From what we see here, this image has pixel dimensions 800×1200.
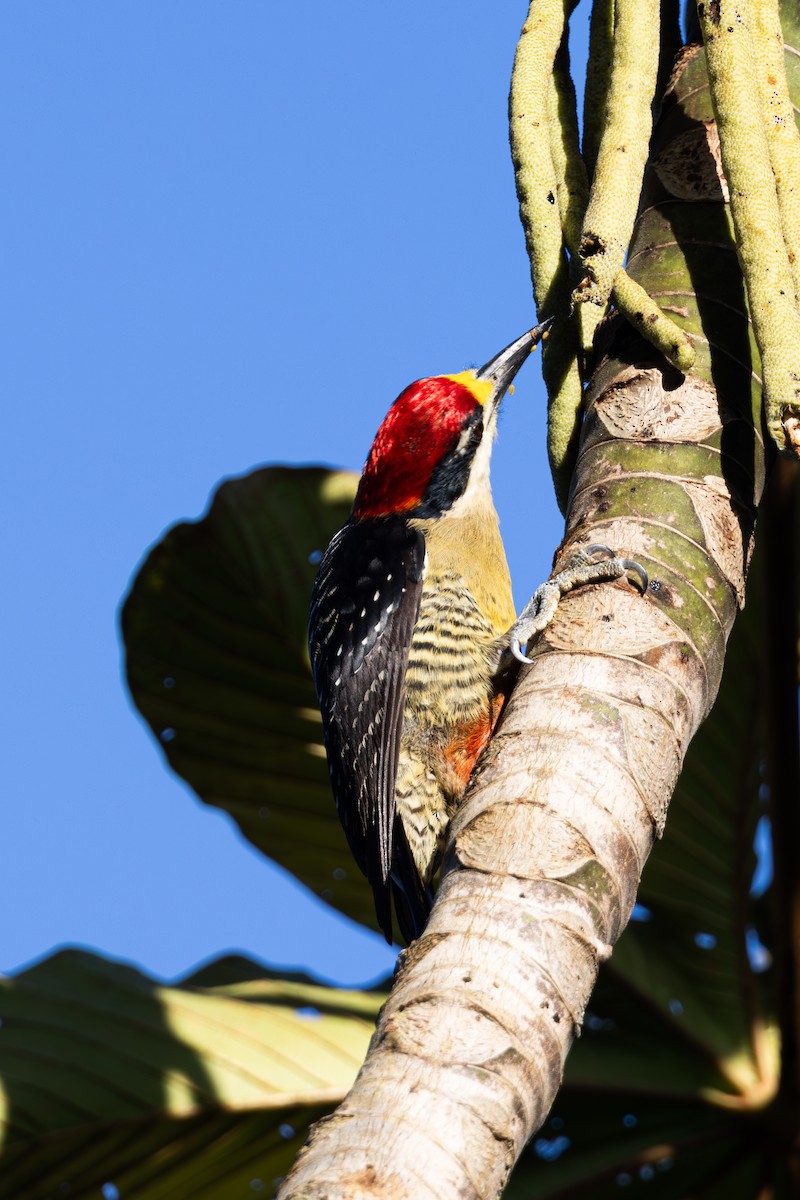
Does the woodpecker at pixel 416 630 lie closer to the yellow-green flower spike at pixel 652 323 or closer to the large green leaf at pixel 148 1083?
the large green leaf at pixel 148 1083

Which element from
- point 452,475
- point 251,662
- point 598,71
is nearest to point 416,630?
point 452,475

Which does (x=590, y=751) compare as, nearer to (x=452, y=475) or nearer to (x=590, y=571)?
(x=590, y=571)

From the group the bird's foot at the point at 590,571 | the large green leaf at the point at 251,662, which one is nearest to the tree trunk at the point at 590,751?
the bird's foot at the point at 590,571

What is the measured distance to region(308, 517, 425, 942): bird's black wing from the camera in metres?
3.14

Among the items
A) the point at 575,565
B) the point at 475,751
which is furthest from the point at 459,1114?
the point at 475,751

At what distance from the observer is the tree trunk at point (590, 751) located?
4.80 feet

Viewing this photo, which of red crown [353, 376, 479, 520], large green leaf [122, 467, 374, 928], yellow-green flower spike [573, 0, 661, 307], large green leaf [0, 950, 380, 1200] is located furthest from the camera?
large green leaf [122, 467, 374, 928]

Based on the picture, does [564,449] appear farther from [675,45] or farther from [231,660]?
[231,660]

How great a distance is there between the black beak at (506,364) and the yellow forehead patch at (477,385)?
13 millimetres

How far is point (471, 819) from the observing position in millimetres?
1829

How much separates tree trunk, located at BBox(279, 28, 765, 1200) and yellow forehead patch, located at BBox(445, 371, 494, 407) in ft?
3.50

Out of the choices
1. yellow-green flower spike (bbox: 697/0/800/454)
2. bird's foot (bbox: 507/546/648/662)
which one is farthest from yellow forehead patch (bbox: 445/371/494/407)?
yellow-green flower spike (bbox: 697/0/800/454)

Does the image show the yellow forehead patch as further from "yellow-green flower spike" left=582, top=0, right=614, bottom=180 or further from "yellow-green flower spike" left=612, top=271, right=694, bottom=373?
"yellow-green flower spike" left=612, top=271, right=694, bottom=373

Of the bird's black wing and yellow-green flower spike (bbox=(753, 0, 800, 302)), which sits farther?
the bird's black wing
